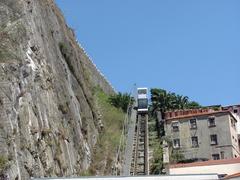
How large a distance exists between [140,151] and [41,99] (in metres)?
10.9

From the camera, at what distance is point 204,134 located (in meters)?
Answer: 52.2

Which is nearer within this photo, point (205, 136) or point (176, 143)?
point (205, 136)

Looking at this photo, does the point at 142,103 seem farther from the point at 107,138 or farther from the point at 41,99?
the point at 41,99

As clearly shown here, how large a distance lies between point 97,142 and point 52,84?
26.3ft

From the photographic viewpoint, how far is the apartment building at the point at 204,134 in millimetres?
51156

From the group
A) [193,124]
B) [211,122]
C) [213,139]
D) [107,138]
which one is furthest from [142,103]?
[107,138]

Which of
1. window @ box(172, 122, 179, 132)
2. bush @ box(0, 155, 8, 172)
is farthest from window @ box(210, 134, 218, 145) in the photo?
bush @ box(0, 155, 8, 172)

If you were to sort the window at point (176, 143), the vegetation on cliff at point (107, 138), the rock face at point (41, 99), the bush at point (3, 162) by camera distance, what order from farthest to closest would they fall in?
1. the window at point (176, 143)
2. the vegetation on cliff at point (107, 138)
3. the rock face at point (41, 99)
4. the bush at point (3, 162)

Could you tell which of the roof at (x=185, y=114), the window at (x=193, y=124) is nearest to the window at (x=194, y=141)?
the window at (x=193, y=124)

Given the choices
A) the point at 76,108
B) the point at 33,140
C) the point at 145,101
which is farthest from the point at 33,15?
the point at 145,101

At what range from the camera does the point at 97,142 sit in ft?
132

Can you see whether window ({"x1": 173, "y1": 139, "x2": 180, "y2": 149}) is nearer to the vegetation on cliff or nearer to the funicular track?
the vegetation on cliff

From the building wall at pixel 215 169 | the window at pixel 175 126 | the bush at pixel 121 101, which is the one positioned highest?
the bush at pixel 121 101

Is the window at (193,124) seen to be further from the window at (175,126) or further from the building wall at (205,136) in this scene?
the window at (175,126)
